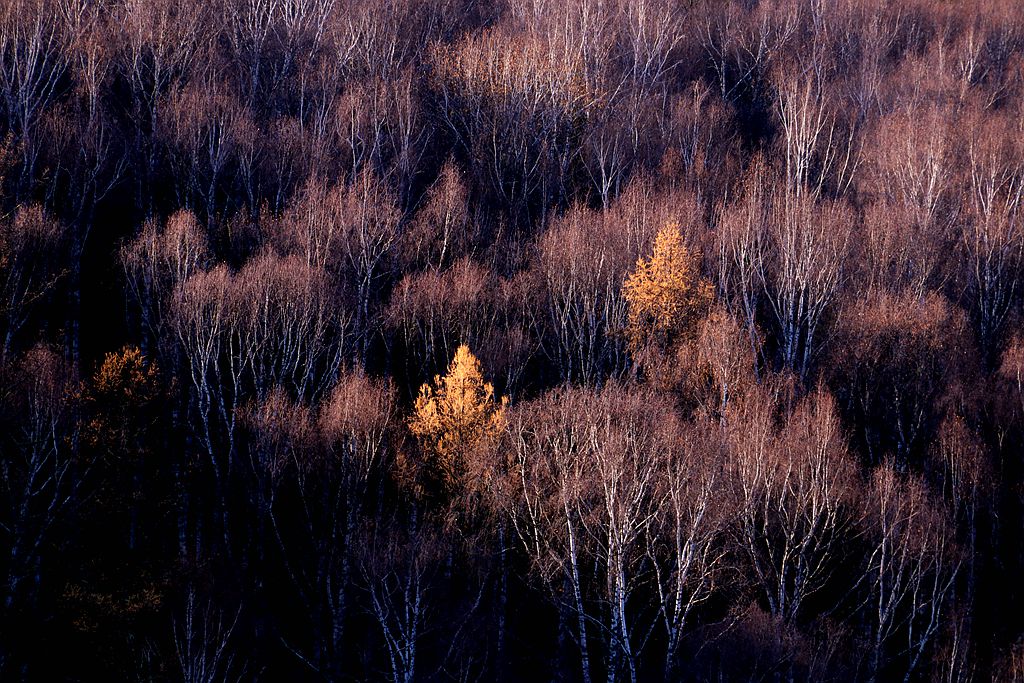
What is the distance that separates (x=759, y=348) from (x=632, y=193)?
10.8 m

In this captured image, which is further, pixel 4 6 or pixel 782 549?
pixel 4 6

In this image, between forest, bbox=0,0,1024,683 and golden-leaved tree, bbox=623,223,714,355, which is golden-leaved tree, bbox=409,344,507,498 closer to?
forest, bbox=0,0,1024,683

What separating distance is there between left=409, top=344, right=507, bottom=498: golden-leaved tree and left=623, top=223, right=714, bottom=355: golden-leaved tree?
22.7 ft

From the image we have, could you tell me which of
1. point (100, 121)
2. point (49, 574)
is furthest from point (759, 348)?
point (100, 121)

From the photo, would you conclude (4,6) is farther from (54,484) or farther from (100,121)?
(54,484)

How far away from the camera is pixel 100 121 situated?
125 feet

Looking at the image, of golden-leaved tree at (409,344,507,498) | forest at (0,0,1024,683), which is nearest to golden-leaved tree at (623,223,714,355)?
forest at (0,0,1024,683)

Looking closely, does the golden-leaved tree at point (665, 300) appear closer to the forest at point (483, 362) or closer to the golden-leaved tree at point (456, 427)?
the forest at point (483, 362)

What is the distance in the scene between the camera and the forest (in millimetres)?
24266

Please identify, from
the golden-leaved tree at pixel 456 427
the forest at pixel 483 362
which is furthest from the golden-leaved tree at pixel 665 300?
the golden-leaved tree at pixel 456 427

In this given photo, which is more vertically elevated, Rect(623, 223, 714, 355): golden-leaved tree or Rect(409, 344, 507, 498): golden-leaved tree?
Rect(623, 223, 714, 355): golden-leaved tree

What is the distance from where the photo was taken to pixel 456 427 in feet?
91.0

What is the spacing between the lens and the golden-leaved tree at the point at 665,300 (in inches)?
1307

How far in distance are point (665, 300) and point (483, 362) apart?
6.12 m
